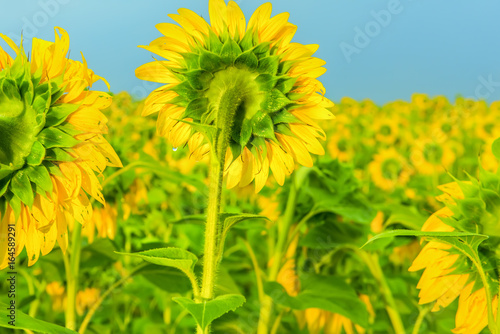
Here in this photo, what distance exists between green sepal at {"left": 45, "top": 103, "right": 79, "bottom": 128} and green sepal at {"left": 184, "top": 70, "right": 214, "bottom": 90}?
16 centimetres

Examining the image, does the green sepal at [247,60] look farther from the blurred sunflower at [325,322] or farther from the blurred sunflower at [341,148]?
the blurred sunflower at [341,148]

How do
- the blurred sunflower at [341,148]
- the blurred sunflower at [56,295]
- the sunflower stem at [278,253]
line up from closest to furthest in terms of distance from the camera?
the sunflower stem at [278,253] → the blurred sunflower at [56,295] → the blurred sunflower at [341,148]

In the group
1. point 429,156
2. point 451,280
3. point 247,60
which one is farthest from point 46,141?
point 429,156

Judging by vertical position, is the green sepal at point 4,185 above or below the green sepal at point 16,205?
above

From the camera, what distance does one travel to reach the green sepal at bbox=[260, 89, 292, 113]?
0.74m

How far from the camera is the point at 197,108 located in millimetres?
750

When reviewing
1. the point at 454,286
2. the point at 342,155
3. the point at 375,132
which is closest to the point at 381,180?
the point at 342,155

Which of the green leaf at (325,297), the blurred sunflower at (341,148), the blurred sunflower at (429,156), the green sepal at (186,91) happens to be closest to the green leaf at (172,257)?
the green sepal at (186,91)

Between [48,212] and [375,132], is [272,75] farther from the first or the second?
[375,132]

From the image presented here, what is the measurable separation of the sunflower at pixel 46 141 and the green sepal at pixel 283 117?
243mm

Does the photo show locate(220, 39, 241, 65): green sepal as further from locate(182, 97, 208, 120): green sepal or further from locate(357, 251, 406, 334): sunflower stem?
locate(357, 251, 406, 334): sunflower stem

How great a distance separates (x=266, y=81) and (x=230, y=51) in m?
0.07

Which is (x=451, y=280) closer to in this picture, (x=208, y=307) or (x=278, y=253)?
(x=208, y=307)

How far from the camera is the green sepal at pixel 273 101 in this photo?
736mm
